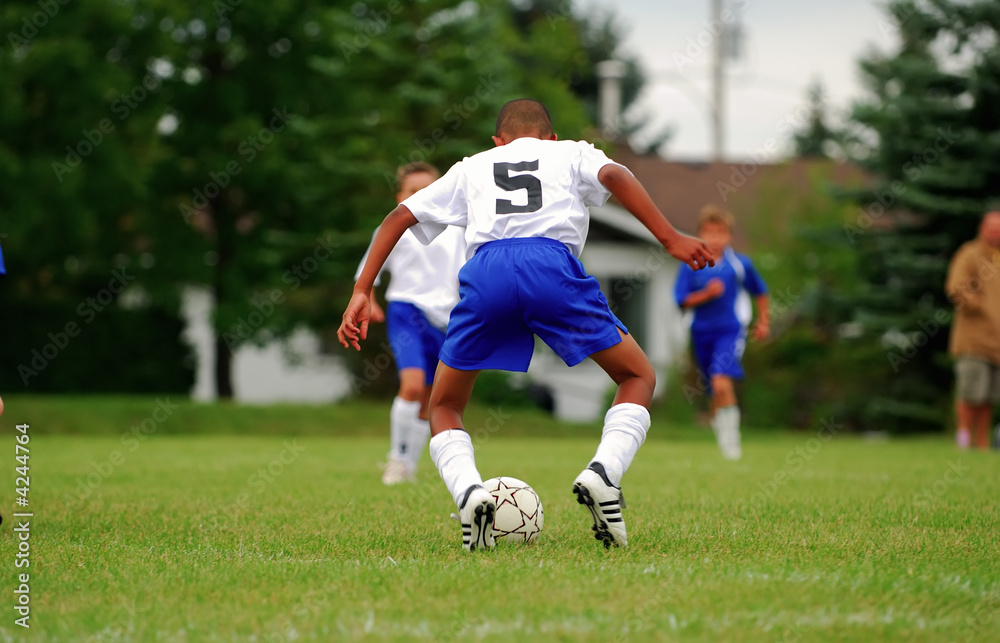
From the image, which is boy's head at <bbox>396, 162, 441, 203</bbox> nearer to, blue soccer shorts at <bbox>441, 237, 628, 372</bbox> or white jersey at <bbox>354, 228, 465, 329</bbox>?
white jersey at <bbox>354, 228, 465, 329</bbox>

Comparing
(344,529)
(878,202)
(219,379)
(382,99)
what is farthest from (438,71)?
(344,529)

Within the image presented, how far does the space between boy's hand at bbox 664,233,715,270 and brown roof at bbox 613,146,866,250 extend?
23.5m

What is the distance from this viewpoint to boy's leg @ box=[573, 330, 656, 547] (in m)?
4.95

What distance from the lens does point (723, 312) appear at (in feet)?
39.5

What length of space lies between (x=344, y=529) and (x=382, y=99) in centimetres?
1888

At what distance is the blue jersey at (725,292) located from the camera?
1203cm

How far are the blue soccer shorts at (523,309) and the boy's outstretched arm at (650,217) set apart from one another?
1.11ft

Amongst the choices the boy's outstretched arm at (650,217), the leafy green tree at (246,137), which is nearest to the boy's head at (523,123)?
the boy's outstretched arm at (650,217)

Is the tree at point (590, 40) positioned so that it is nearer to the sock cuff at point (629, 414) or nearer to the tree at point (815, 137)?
the tree at point (815, 137)

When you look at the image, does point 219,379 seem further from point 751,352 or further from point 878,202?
point 878,202

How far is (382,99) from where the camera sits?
23891 millimetres

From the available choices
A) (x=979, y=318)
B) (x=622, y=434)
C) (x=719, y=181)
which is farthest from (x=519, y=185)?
(x=719, y=181)

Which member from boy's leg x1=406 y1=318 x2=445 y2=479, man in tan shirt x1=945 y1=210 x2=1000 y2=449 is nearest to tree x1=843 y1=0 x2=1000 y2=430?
man in tan shirt x1=945 y1=210 x2=1000 y2=449

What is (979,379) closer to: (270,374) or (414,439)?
(414,439)
